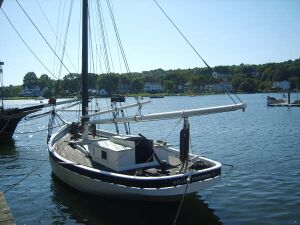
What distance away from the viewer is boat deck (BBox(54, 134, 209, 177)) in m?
Result: 16.6

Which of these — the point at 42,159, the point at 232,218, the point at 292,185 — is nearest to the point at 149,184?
the point at 232,218

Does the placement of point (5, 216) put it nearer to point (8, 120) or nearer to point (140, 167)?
point (140, 167)

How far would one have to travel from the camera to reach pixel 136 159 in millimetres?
17969

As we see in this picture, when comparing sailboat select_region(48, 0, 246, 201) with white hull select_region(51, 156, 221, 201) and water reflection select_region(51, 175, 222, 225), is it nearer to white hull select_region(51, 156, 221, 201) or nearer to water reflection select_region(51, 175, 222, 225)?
white hull select_region(51, 156, 221, 201)

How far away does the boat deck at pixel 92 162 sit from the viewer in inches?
655

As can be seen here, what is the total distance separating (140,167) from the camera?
1773 centimetres

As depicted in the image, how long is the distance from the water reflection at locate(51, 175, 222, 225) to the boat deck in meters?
1.35

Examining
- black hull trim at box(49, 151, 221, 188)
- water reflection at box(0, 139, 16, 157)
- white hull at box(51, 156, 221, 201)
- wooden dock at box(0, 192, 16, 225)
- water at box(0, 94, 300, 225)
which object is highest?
black hull trim at box(49, 151, 221, 188)

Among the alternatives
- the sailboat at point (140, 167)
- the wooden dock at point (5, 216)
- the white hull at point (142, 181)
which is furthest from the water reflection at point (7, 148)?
the wooden dock at point (5, 216)

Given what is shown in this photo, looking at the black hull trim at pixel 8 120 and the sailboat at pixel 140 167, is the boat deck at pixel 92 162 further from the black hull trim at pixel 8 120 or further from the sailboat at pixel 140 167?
the black hull trim at pixel 8 120

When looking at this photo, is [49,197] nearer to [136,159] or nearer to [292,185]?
[136,159]

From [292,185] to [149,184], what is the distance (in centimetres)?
1000

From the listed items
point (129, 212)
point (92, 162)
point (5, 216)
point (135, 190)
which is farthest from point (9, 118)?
point (5, 216)

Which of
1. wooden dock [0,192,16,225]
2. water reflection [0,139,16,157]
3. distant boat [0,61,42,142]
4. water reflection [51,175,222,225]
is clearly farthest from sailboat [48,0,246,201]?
distant boat [0,61,42,142]
